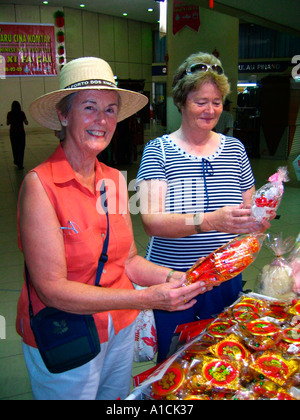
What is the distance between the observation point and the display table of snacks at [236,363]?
123 centimetres

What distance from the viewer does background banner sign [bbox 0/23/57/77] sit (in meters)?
19.1

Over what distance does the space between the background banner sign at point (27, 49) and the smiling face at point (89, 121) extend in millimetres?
20337

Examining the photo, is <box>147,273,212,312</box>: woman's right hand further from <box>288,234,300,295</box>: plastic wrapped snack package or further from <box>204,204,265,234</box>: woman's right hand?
<box>288,234,300,295</box>: plastic wrapped snack package

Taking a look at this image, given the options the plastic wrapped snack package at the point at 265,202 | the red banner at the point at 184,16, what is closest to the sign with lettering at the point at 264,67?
the red banner at the point at 184,16

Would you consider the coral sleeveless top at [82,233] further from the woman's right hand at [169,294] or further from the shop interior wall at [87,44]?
the shop interior wall at [87,44]

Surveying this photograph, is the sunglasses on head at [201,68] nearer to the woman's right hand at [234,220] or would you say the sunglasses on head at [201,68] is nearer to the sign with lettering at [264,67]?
the woman's right hand at [234,220]

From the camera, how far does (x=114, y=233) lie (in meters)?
1.43

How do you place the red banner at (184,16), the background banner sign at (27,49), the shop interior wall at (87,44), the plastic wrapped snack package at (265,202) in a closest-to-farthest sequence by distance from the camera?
1. the plastic wrapped snack package at (265,202)
2. the red banner at (184,16)
3. the background banner sign at (27,49)
4. the shop interior wall at (87,44)

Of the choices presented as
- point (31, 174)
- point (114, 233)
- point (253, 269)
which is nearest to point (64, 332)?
point (114, 233)

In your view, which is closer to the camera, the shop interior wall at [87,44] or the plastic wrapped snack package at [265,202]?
the plastic wrapped snack package at [265,202]

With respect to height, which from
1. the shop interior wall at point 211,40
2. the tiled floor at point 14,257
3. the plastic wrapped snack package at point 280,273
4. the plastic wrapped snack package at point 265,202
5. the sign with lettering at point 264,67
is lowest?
the tiled floor at point 14,257

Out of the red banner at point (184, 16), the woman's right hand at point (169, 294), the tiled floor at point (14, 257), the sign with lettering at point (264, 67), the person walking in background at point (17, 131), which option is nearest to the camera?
the woman's right hand at point (169, 294)

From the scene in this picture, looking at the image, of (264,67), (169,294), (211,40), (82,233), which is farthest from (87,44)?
(169,294)

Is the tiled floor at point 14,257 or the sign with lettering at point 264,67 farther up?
the sign with lettering at point 264,67
